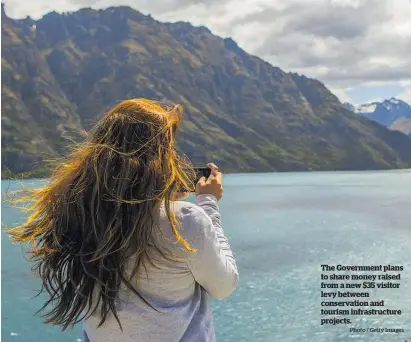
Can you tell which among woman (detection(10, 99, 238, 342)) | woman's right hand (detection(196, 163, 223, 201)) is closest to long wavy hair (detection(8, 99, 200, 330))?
woman (detection(10, 99, 238, 342))

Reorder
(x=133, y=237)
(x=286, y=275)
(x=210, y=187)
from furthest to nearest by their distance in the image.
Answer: (x=286, y=275) → (x=210, y=187) → (x=133, y=237)

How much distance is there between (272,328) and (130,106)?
24.7 m

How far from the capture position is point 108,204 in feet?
8.11

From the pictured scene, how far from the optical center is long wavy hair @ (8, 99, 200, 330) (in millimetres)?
2449

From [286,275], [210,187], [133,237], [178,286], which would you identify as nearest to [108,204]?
[133,237]

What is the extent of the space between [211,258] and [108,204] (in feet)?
1.82

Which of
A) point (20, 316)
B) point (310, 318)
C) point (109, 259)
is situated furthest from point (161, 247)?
point (20, 316)

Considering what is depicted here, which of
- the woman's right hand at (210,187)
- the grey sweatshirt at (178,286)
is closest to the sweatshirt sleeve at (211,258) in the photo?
the grey sweatshirt at (178,286)

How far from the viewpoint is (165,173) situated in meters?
2.51

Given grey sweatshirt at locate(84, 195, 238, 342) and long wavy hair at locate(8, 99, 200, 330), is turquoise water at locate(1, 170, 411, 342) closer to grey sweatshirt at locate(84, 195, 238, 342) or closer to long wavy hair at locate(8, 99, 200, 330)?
long wavy hair at locate(8, 99, 200, 330)

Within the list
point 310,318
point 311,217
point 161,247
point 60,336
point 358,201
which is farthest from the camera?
point 358,201

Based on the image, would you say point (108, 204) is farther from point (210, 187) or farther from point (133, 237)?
point (210, 187)

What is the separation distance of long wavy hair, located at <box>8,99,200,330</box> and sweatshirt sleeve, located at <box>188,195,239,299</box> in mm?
98

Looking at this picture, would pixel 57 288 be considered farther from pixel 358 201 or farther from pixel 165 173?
pixel 358 201
